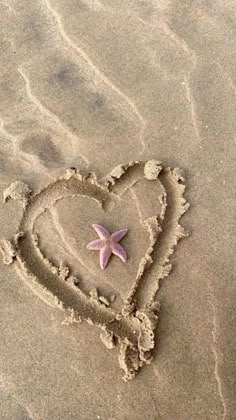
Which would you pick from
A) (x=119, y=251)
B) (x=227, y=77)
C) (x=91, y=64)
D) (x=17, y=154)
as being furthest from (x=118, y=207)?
(x=227, y=77)

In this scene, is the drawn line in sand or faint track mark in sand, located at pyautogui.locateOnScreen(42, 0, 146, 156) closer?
the drawn line in sand

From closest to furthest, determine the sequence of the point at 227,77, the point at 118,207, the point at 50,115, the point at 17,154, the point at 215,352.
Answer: the point at 215,352 < the point at 118,207 < the point at 17,154 < the point at 50,115 < the point at 227,77

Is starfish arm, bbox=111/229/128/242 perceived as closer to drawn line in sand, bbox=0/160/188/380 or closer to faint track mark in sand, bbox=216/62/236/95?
drawn line in sand, bbox=0/160/188/380

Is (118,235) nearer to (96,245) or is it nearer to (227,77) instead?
(96,245)

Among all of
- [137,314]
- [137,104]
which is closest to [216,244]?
[137,314]

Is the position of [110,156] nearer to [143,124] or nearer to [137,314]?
[143,124]

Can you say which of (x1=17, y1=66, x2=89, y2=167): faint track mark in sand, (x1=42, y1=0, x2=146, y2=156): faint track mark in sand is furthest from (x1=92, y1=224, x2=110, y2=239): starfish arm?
(x1=42, y1=0, x2=146, y2=156): faint track mark in sand

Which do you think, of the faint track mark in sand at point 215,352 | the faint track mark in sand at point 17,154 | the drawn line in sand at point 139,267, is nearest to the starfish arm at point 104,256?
the drawn line in sand at point 139,267
